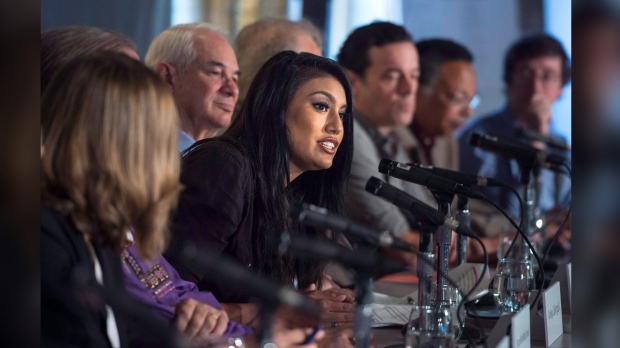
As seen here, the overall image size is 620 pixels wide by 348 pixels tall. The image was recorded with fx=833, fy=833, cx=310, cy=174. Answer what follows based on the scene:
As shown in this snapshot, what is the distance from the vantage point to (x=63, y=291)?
128 centimetres

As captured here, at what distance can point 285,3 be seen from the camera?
3117 millimetres

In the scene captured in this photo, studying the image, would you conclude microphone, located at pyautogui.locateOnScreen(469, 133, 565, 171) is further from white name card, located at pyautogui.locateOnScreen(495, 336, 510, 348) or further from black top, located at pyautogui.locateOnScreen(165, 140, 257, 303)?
white name card, located at pyautogui.locateOnScreen(495, 336, 510, 348)

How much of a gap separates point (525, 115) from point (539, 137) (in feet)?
0.71

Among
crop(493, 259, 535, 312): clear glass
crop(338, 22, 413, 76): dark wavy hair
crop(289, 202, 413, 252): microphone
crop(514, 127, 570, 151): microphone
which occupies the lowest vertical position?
crop(493, 259, 535, 312): clear glass

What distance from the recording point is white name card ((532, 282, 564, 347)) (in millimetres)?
1790

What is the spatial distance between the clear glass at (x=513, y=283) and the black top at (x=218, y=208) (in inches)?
23.9

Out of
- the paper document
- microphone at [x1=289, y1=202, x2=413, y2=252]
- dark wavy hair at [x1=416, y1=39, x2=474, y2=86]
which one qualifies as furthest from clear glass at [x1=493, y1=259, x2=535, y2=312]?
dark wavy hair at [x1=416, y1=39, x2=474, y2=86]

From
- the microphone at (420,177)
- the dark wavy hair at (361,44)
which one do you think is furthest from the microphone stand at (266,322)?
the dark wavy hair at (361,44)

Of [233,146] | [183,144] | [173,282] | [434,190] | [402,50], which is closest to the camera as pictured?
[173,282]

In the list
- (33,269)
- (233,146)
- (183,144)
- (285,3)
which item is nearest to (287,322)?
(233,146)

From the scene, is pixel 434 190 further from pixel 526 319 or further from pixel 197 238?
pixel 197 238

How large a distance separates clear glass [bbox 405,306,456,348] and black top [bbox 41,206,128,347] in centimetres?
55

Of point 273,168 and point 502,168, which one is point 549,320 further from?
point 502,168

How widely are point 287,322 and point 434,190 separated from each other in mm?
450
